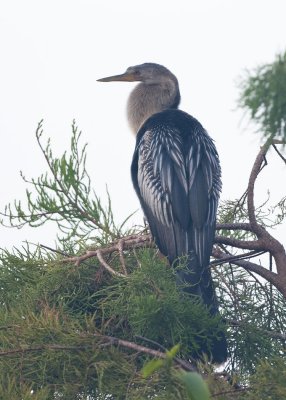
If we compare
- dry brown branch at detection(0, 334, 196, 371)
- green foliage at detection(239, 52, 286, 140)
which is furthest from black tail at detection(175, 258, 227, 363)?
green foliage at detection(239, 52, 286, 140)

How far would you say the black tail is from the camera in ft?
13.3

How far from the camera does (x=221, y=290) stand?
4664 millimetres

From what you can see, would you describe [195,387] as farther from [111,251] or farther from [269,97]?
[111,251]

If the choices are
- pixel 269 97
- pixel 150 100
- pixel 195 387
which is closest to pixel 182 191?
pixel 150 100

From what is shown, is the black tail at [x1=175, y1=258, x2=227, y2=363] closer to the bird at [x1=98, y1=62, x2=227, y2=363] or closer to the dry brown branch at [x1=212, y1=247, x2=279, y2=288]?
the bird at [x1=98, y1=62, x2=227, y2=363]

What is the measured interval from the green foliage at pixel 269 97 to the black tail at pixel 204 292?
Result: 2.12 metres

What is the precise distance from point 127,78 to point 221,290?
2891 millimetres

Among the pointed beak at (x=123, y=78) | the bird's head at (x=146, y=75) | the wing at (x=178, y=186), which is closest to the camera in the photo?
the wing at (x=178, y=186)

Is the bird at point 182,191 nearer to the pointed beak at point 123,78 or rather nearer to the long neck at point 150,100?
the long neck at point 150,100

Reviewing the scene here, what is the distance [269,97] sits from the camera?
1.94 meters

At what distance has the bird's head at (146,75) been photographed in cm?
683

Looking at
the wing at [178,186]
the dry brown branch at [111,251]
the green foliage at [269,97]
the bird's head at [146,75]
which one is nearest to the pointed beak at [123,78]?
the bird's head at [146,75]

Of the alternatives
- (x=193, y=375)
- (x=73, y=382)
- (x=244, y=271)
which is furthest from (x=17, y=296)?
(x=193, y=375)

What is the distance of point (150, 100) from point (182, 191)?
1947 millimetres
